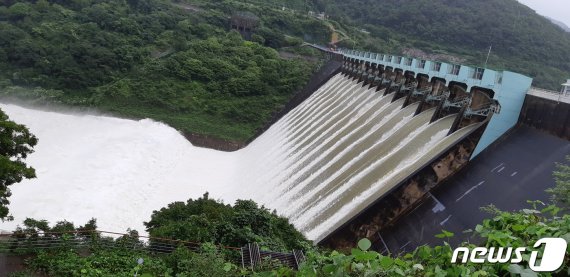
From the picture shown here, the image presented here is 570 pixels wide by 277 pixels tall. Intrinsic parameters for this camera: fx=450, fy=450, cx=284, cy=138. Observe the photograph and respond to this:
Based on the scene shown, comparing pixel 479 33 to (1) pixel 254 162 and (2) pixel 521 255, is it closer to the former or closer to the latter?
(1) pixel 254 162

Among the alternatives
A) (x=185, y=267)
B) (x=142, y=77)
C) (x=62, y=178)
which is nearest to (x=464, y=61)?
(x=142, y=77)

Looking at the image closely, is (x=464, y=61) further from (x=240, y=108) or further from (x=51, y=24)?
(x=51, y=24)

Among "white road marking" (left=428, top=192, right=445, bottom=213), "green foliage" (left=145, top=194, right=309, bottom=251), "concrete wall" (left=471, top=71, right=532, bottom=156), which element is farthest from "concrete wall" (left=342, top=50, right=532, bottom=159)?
"green foliage" (left=145, top=194, right=309, bottom=251)

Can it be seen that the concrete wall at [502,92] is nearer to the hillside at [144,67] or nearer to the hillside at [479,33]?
the hillside at [144,67]

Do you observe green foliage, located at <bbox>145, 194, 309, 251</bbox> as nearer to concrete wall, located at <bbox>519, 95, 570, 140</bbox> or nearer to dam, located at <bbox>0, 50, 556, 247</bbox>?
dam, located at <bbox>0, 50, 556, 247</bbox>

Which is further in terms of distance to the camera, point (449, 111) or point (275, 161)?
point (275, 161)

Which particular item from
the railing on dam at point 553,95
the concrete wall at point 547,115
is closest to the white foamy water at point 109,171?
the concrete wall at point 547,115

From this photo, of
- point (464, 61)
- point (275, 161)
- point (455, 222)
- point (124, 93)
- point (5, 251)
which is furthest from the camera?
point (464, 61)

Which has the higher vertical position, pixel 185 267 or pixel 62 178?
pixel 185 267
